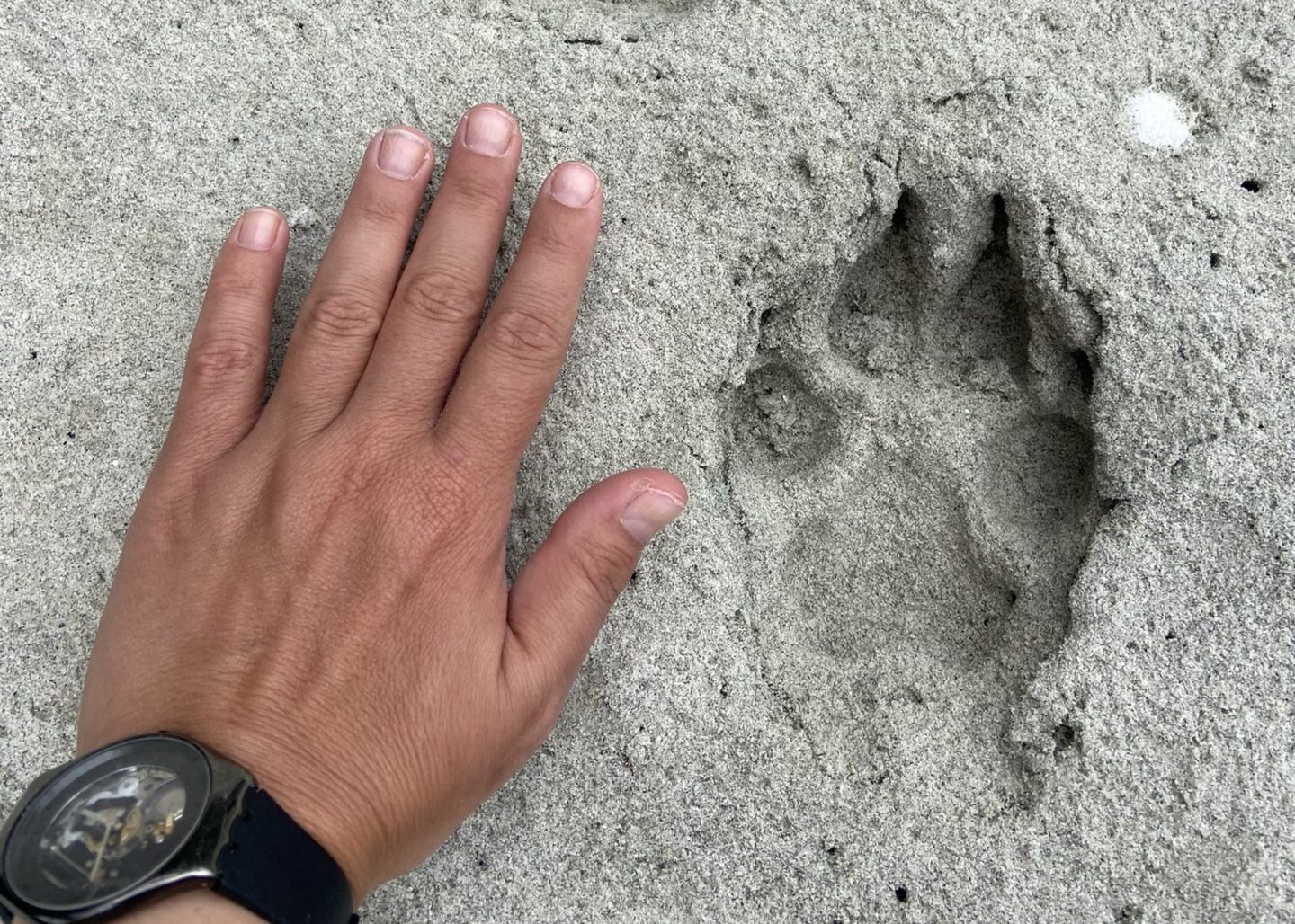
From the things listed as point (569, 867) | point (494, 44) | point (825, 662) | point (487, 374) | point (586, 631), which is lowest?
point (569, 867)

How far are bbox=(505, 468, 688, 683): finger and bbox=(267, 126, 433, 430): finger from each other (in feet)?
1.11

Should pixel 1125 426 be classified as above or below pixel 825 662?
above

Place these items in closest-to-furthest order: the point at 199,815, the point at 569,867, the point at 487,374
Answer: the point at 199,815, the point at 487,374, the point at 569,867

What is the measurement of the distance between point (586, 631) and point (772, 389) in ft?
1.46

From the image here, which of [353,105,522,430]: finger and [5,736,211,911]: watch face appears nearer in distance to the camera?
[5,736,211,911]: watch face

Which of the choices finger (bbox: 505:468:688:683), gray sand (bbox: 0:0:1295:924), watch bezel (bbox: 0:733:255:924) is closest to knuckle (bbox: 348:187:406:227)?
gray sand (bbox: 0:0:1295:924)

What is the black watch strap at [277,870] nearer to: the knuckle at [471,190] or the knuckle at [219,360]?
the knuckle at [219,360]

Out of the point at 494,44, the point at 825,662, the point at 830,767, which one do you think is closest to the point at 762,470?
the point at 825,662

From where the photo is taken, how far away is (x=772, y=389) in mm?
1346

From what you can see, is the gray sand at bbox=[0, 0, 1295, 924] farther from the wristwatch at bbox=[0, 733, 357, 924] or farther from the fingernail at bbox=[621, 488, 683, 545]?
the wristwatch at bbox=[0, 733, 357, 924]

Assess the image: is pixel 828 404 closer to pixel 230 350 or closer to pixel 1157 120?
pixel 1157 120

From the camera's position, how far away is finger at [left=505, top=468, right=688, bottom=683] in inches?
45.5

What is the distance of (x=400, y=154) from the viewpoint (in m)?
1.23

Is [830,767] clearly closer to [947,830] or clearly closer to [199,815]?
[947,830]
